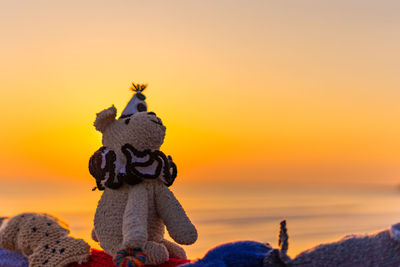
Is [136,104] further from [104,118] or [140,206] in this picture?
[140,206]

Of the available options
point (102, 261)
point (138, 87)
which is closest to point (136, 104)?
point (138, 87)

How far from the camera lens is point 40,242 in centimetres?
121

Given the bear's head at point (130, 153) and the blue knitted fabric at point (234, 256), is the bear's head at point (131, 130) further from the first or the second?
the blue knitted fabric at point (234, 256)

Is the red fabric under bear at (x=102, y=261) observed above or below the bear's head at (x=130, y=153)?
below

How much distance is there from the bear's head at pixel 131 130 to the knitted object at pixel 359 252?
503 millimetres

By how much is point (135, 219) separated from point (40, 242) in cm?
26

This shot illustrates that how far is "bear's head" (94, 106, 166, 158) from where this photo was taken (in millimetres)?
1229

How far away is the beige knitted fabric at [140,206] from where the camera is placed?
3.79ft

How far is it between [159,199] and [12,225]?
14.1 inches

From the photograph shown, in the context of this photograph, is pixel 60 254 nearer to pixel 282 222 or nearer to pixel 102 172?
pixel 102 172

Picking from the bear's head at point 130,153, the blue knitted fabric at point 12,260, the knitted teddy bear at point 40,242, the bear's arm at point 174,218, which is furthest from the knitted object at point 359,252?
the blue knitted fabric at point 12,260

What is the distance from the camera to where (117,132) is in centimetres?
125

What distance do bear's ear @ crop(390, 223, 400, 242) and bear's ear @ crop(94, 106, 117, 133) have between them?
0.71m

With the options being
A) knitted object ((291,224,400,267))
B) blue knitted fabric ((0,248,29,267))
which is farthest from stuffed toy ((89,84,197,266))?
knitted object ((291,224,400,267))
